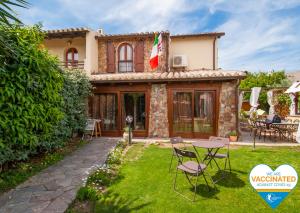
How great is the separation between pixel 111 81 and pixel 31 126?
5.79 m

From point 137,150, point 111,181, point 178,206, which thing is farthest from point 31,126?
point 178,206

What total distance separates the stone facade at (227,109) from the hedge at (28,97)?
24.3 ft

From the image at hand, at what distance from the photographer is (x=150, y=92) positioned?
11859 millimetres

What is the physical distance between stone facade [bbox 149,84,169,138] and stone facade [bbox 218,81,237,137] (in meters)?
2.78

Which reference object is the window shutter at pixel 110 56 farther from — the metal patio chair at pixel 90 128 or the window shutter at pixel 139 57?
the metal patio chair at pixel 90 128

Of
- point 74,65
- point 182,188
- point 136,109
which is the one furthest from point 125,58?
point 182,188

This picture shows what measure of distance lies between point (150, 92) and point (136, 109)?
1234 millimetres

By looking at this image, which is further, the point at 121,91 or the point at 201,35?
the point at 201,35

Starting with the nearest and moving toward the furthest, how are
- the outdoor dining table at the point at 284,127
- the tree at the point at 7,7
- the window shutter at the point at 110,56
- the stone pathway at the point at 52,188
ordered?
the tree at the point at 7,7 → the stone pathway at the point at 52,188 → the outdoor dining table at the point at 284,127 → the window shutter at the point at 110,56

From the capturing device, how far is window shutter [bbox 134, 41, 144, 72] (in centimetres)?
1488

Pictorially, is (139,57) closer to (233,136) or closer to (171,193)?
(233,136)

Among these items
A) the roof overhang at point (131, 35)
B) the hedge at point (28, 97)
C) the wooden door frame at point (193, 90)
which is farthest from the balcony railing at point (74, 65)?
the hedge at point (28, 97)

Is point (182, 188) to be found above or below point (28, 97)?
below

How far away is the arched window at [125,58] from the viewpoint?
1512cm
